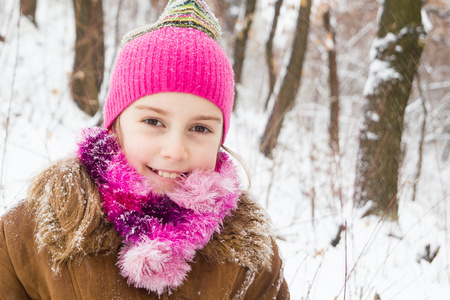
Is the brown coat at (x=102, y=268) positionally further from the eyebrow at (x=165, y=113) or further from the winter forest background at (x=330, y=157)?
the eyebrow at (x=165, y=113)

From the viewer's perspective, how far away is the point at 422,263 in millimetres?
2801

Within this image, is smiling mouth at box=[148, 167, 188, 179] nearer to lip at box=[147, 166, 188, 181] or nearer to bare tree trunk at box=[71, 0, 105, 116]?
lip at box=[147, 166, 188, 181]

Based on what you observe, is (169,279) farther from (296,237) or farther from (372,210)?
(372,210)

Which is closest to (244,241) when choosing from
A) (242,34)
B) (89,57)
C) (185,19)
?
(185,19)

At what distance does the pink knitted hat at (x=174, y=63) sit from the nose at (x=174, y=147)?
0.56 ft

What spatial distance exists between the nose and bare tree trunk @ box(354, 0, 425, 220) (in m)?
3.14

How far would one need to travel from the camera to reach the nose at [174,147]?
1.16m

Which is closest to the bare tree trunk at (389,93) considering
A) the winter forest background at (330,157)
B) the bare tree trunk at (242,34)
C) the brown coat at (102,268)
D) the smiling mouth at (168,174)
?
the winter forest background at (330,157)

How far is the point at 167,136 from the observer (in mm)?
1188

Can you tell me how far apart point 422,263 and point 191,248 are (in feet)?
7.98

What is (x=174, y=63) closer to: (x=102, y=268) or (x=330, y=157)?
(x=102, y=268)

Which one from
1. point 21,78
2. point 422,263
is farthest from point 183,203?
point 21,78

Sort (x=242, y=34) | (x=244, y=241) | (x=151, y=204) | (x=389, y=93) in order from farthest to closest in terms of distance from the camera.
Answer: (x=242, y=34) → (x=389, y=93) → (x=244, y=241) → (x=151, y=204)

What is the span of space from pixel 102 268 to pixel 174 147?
0.46 m
